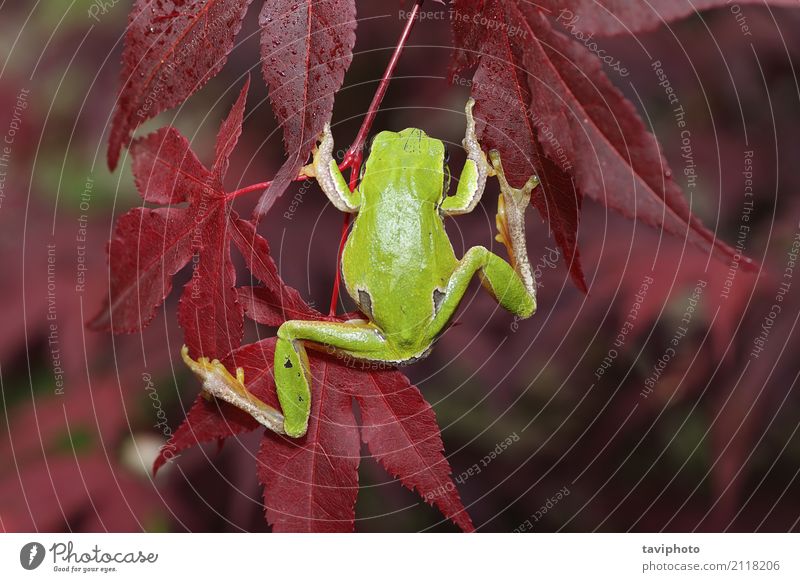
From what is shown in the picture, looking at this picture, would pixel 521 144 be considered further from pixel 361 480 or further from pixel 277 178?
pixel 361 480

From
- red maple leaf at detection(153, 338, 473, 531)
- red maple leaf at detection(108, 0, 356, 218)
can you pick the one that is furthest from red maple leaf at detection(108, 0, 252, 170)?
red maple leaf at detection(153, 338, 473, 531)

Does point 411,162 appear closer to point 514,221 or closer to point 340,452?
point 514,221

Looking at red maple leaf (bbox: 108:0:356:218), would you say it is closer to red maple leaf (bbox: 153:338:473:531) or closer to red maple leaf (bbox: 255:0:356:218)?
red maple leaf (bbox: 255:0:356:218)

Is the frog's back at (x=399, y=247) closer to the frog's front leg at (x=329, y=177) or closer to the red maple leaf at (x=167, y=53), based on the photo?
the frog's front leg at (x=329, y=177)

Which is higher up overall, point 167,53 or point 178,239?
point 167,53

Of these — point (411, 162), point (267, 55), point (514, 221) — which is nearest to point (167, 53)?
point (267, 55)

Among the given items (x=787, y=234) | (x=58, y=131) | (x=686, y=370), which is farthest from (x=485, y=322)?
(x=58, y=131)

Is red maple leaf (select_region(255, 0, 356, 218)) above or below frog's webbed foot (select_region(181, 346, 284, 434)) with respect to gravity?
above

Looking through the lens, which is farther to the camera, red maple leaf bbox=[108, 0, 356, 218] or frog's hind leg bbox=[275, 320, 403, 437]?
frog's hind leg bbox=[275, 320, 403, 437]

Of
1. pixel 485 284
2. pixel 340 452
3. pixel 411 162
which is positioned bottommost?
pixel 340 452
